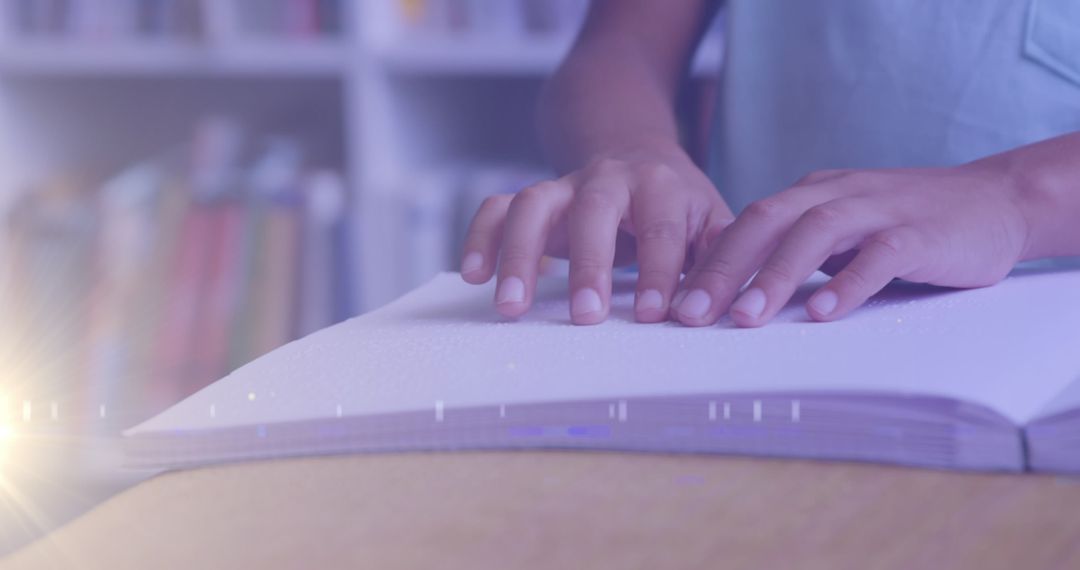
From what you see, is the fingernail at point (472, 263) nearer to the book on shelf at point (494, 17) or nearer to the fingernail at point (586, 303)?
the fingernail at point (586, 303)

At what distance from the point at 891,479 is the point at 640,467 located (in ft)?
0.27

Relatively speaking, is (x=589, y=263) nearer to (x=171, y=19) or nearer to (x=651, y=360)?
(x=651, y=360)

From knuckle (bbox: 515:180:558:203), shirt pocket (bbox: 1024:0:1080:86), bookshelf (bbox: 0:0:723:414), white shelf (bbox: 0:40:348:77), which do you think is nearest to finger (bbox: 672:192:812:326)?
knuckle (bbox: 515:180:558:203)

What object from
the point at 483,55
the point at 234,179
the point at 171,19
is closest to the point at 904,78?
the point at 483,55

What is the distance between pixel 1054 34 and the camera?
828 mm

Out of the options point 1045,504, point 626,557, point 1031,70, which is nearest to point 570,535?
point 626,557

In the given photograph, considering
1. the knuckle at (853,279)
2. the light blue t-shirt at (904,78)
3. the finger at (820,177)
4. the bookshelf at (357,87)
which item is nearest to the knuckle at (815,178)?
the finger at (820,177)

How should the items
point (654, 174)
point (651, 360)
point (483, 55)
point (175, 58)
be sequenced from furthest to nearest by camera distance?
point (175, 58) < point (483, 55) < point (654, 174) < point (651, 360)

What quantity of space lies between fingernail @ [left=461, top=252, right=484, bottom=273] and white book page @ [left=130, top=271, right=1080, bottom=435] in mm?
48

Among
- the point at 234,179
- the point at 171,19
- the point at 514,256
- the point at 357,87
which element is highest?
the point at 171,19

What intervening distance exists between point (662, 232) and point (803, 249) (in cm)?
9

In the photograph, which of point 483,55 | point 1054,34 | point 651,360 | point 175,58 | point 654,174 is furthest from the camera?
point 175,58

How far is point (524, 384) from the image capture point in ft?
1.41

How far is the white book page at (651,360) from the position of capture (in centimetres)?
41
